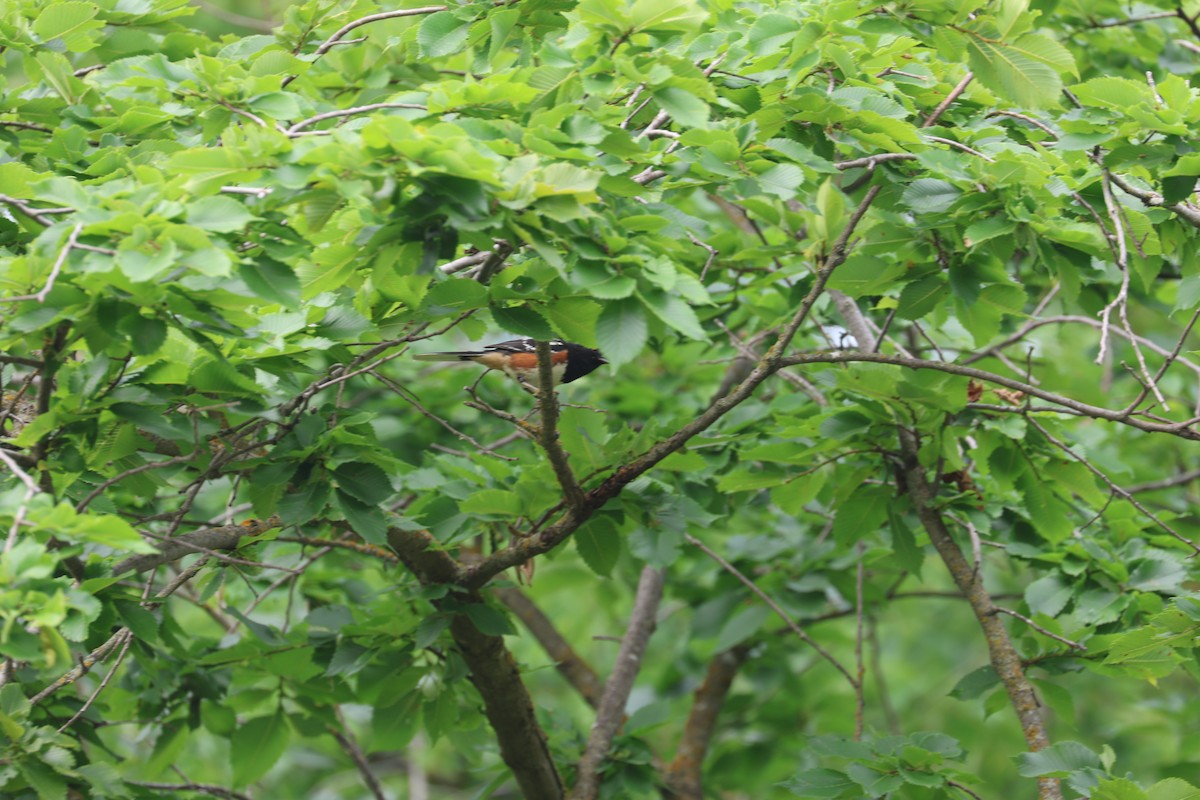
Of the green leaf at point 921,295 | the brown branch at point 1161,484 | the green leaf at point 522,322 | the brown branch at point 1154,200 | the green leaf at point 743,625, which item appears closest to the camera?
the green leaf at point 522,322

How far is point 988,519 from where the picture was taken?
4.04 meters

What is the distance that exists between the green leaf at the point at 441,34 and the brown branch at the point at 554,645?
3024mm

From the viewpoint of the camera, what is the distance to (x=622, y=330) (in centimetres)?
245

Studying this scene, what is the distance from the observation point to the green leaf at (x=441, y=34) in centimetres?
315

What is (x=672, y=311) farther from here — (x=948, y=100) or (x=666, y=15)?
(x=948, y=100)

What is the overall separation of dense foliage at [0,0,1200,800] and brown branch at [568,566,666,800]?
0.02 metres

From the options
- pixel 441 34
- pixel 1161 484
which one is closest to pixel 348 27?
pixel 441 34

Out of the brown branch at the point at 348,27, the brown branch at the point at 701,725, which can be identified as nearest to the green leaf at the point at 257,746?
the brown branch at the point at 701,725

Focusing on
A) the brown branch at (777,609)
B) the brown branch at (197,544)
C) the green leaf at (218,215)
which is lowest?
the brown branch at (777,609)

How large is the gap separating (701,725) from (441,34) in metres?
3.57

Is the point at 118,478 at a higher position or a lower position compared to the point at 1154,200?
lower

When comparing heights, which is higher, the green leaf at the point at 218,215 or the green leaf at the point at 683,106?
the green leaf at the point at 683,106

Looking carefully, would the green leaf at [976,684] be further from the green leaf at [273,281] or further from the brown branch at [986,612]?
the green leaf at [273,281]

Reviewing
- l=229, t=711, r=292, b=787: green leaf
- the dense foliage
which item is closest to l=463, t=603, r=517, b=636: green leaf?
the dense foliage
